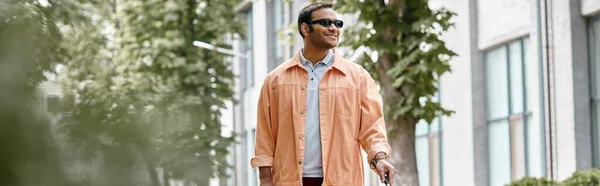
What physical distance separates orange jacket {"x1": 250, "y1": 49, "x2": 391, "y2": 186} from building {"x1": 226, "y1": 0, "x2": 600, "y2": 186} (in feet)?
40.0

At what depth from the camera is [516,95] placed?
23812mm

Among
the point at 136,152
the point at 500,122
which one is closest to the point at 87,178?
the point at 136,152

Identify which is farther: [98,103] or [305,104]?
[305,104]

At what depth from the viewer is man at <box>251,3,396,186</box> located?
17.1 feet

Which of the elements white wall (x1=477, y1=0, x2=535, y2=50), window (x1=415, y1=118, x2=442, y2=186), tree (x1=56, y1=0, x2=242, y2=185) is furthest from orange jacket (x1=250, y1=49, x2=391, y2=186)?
window (x1=415, y1=118, x2=442, y2=186)

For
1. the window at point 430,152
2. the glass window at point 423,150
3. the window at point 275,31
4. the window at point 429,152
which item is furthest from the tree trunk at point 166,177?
the window at point 275,31

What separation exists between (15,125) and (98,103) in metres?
0.09

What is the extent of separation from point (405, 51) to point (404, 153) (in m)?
1.52

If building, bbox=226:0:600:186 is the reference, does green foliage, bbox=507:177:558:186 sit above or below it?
below

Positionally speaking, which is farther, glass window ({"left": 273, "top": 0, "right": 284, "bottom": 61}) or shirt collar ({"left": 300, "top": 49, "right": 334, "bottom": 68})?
glass window ({"left": 273, "top": 0, "right": 284, "bottom": 61})

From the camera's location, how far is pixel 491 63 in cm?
2508

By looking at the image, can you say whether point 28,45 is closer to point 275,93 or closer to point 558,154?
point 275,93

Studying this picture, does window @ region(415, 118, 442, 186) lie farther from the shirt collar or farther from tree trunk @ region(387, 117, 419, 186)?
the shirt collar

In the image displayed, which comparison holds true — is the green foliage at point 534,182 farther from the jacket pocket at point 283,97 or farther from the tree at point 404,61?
the jacket pocket at point 283,97
